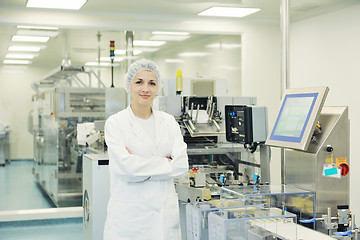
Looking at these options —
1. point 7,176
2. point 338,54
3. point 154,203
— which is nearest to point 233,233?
point 154,203

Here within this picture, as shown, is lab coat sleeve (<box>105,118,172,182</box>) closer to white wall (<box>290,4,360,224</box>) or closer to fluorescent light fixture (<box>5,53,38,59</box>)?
white wall (<box>290,4,360,224</box>)

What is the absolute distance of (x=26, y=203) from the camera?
18.3 ft

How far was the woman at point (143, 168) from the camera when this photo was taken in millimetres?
2416

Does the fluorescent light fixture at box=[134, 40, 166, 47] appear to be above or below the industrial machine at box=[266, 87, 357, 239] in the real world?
above

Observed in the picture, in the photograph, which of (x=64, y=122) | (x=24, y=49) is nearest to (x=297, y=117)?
(x=64, y=122)

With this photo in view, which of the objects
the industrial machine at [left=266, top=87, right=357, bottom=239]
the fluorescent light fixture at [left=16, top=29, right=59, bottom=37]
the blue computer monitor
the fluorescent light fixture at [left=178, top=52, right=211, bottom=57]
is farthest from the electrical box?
the fluorescent light fixture at [left=16, top=29, right=59, bottom=37]

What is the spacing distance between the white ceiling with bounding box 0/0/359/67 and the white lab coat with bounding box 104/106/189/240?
2.90 metres

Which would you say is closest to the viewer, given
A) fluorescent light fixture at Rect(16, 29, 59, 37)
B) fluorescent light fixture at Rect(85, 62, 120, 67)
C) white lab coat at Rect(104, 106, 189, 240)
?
white lab coat at Rect(104, 106, 189, 240)

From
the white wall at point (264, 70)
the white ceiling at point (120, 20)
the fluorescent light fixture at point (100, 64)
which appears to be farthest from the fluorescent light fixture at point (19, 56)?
the white wall at point (264, 70)

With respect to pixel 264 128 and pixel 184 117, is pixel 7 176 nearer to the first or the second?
pixel 184 117

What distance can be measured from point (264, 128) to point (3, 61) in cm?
390

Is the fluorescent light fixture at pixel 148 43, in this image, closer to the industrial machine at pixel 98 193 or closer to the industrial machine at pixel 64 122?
the industrial machine at pixel 64 122

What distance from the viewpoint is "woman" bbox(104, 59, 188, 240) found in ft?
7.93

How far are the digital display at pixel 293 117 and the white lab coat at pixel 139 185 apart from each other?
0.55 meters
